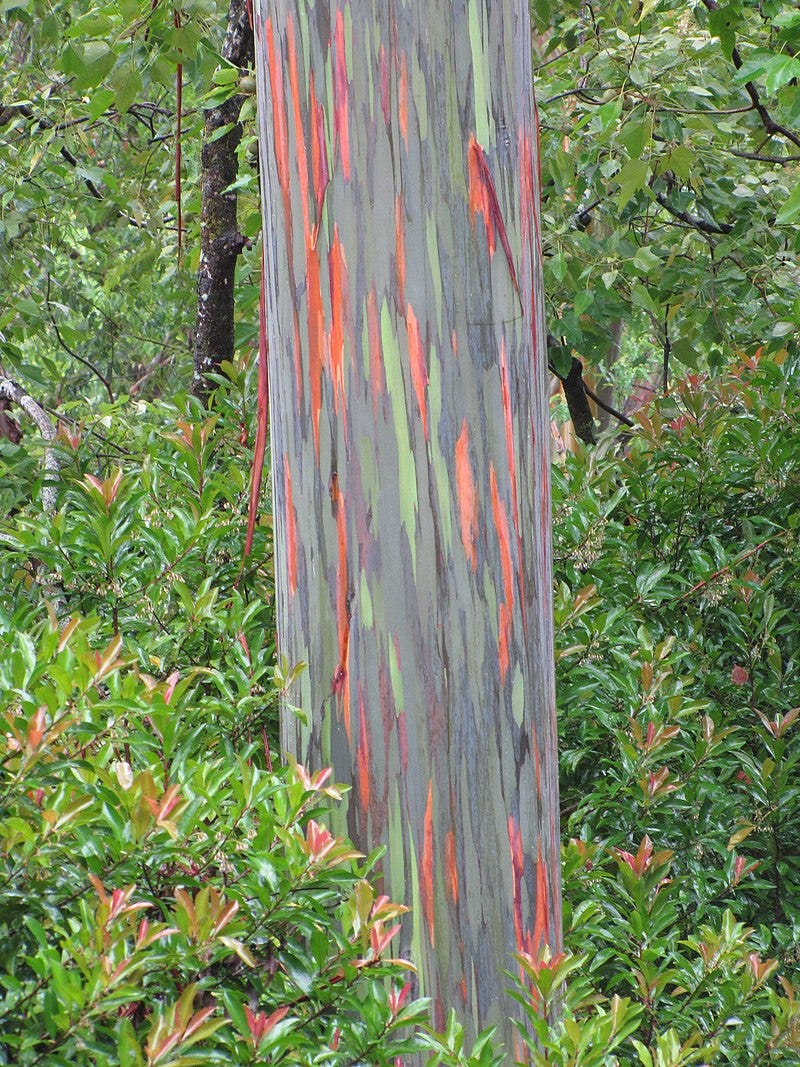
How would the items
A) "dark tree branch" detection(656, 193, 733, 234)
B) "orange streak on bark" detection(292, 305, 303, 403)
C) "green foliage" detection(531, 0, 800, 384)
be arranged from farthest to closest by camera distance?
"dark tree branch" detection(656, 193, 733, 234) < "green foliage" detection(531, 0, 800, 384) < "orange streak on bark" detection(292, 305, 303, 403)

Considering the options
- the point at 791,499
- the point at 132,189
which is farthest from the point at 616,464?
the point at 132,189

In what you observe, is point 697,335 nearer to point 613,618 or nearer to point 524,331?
point 613,618

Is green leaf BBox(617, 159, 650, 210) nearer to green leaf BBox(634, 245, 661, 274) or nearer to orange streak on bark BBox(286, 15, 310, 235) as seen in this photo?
green leaf BBox(634, 245, 661, 274)

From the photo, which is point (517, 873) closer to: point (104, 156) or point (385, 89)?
point (385, 89)

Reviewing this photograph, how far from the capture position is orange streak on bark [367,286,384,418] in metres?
1.48

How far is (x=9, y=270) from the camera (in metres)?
5.05

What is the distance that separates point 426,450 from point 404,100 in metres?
0.44

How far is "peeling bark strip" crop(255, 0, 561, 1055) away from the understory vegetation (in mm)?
84

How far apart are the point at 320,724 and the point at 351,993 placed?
39 cm

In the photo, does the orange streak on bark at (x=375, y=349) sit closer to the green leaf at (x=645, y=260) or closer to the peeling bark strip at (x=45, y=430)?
the peeling bark strip at (x=45, y=430)

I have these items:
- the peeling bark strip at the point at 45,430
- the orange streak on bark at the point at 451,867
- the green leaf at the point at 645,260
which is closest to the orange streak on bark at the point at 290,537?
the orange streak on bark at the point at 451,867

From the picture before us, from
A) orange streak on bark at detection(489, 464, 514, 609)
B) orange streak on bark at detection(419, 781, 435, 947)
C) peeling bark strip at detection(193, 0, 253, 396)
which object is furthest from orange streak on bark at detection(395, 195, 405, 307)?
peeling bark strip at detection(193, 0, 253, 396)

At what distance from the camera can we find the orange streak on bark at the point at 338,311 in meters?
1.49

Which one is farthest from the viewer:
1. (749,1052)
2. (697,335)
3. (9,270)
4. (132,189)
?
(132,189)
